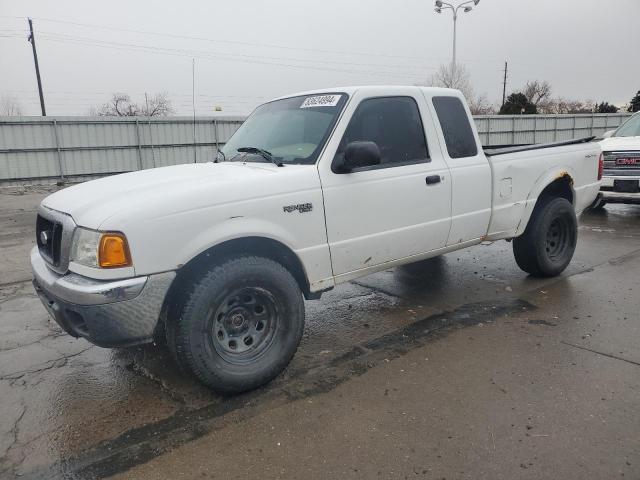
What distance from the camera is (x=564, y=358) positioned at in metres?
3.66

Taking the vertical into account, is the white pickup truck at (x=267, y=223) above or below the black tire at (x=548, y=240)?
above

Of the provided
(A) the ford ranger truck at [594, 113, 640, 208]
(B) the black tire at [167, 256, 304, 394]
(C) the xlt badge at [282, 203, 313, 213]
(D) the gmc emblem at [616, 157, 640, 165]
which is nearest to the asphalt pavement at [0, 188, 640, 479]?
(B) the black tire at [167, 256, 304, 394]

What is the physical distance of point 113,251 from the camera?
9.07 ft

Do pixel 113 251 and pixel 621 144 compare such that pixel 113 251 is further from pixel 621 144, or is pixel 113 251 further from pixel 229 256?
pixel 621 144

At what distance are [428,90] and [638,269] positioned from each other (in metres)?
3.53

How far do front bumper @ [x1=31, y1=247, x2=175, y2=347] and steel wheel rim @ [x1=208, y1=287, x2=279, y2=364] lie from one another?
41 cm

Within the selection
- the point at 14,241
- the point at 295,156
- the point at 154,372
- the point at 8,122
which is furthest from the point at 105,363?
the point at 8,122

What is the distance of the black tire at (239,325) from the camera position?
2.97 metres

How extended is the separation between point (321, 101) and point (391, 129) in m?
0.61

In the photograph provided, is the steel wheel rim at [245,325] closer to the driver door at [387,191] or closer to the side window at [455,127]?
the driver door at [387,191]

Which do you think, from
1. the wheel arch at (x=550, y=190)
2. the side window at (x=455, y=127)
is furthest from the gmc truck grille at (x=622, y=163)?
the side window at (x=455, y=127)

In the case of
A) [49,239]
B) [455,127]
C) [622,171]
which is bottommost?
[622,171]

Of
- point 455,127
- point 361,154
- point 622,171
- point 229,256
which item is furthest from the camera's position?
point 622,171

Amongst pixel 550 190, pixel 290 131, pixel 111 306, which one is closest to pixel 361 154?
pixel 290 131
